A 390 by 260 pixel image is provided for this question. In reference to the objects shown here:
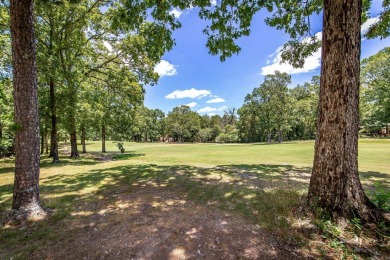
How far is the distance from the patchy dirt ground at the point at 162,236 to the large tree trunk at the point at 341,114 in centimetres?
138

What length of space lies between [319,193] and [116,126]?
2002 centimetres

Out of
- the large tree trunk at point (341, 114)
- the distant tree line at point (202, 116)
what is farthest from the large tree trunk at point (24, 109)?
the large tree trunk at point (341, 114)

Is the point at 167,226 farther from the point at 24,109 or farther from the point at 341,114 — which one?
the point at 24,109

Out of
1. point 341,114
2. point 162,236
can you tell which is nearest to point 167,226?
point 162,236

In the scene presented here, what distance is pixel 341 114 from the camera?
327 centimetres

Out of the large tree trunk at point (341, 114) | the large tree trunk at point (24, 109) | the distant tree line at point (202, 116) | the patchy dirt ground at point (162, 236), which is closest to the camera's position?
the patchy dirt ground at point (162, 236)

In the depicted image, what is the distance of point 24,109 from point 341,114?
596 cm

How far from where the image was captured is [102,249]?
9.14 feet

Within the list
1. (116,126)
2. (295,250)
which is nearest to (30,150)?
(295,250)

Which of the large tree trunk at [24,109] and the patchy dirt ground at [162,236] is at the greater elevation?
the large tree trunk at [24,109]

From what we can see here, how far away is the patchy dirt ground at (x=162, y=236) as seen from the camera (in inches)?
105

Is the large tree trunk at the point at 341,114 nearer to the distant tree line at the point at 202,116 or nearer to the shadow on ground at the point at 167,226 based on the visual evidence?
the shadow on ground at the point at 167,226

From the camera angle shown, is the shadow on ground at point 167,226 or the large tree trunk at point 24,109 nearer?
the shadow on ground at point 167,226

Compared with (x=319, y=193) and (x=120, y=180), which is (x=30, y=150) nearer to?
(x=120, y=180)
